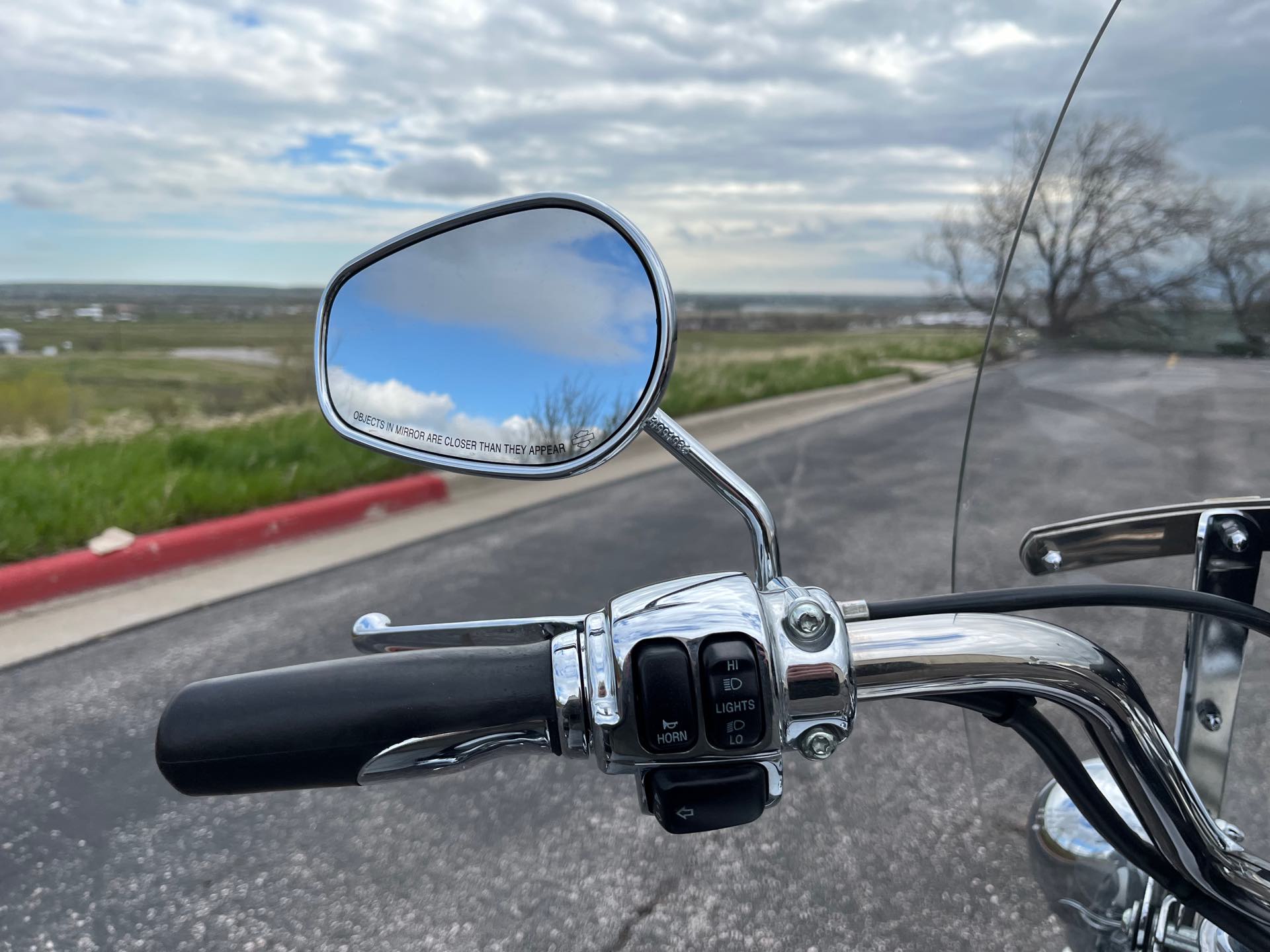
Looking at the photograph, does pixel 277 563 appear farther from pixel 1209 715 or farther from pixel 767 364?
pixel 767 364

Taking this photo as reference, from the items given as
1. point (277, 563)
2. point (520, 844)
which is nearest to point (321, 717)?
point (520, 844)

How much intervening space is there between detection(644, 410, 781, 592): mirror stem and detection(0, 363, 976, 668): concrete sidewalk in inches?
32.6

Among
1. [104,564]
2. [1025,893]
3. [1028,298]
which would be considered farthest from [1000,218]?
[104,564]

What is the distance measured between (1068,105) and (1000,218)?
0.57 ft

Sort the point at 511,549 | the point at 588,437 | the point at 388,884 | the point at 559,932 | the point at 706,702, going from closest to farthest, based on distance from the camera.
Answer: the point at 706,702
the point at 588,437
the point at 559,932
the point at 388,884
the point at 511,549

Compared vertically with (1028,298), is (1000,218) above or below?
above

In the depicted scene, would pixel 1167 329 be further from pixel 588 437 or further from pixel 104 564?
pixel 104 564

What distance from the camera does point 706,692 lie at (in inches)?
31.3

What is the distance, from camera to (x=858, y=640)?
87 centimetres

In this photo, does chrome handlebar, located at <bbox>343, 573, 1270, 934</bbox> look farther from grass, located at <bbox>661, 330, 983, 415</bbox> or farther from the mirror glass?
grass, located at <bbox>661, 330, 983, 415</bbox>

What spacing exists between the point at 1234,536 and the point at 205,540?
539cm

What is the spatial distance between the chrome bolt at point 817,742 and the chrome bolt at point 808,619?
0.08 m

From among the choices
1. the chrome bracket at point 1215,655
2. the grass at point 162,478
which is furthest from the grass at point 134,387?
the chrome bracket at point 1215,655

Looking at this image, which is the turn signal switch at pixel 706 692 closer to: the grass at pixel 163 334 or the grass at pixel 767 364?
the grass at pixel 163 334
